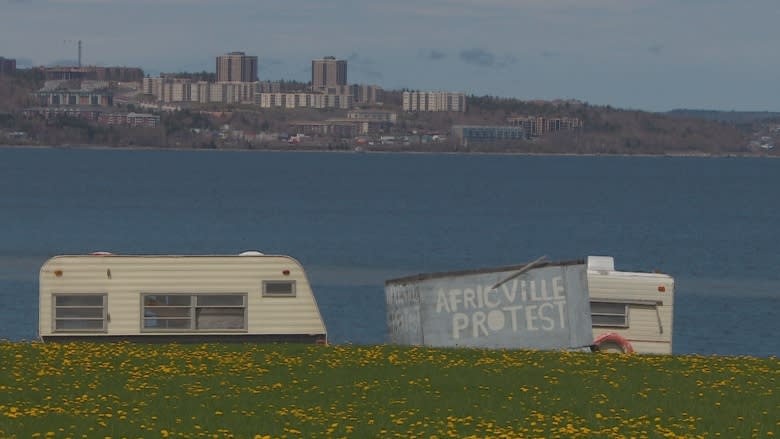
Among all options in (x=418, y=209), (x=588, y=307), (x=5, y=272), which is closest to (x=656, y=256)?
(x=5, y=272)

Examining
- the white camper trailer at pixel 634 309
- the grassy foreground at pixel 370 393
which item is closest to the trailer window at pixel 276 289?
the grassy foreground at pixel 370 393

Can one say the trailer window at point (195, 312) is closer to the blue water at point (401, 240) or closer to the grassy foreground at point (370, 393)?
the grassy foreground at point (370, 393)

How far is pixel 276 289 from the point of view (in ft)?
113

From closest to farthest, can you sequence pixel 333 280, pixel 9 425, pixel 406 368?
pixel 9 425, pixel 406 368, pixel 333 280

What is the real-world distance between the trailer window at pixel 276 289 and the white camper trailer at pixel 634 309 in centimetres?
754

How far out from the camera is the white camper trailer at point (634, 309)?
37.4m

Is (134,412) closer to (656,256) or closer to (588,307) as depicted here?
(588,307)

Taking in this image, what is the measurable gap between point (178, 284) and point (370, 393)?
10.0m

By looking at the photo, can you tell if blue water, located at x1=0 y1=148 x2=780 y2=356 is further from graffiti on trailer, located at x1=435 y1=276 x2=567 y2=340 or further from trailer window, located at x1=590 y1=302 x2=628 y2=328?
graffiti on trailer, located at x1=435 y1=276 x2=567 y2=340

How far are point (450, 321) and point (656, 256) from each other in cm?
7685

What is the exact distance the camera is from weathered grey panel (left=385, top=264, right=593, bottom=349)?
34.5m

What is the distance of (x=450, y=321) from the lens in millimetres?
34844

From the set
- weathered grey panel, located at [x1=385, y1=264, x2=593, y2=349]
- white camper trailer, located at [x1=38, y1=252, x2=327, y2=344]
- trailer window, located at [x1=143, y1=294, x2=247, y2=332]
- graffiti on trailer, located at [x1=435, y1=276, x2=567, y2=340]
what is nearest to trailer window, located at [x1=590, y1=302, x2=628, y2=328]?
weathered grey panel, located at [x1=385, y1=264, x2=593, y2=349]

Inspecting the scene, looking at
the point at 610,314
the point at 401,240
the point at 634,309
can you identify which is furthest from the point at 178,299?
the point at 401,240
